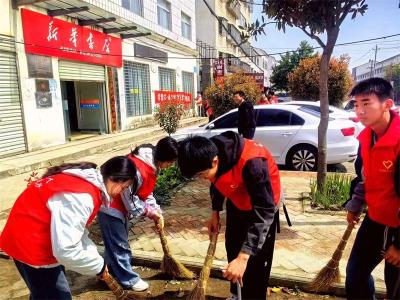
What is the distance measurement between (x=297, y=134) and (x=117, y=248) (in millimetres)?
4781

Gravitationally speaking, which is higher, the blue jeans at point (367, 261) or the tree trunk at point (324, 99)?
the tree trunk at point (324, 99)

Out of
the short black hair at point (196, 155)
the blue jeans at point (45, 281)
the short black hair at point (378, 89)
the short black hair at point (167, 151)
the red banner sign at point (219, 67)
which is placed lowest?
the blue jeans at point (45, 281)

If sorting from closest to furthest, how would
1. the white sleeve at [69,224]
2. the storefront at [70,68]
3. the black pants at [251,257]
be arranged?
the white sleeve at [69,224] → the black pants at [251,257] → the storefront at [70,68]

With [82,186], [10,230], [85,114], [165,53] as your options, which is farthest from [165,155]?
[165,53]

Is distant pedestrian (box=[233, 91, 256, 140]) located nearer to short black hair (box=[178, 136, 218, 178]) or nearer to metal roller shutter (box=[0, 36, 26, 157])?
short black hair (box=[178, 136, 218, 178])

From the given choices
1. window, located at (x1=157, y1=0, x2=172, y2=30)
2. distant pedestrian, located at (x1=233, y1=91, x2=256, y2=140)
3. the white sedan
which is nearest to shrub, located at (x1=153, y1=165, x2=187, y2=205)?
the white sedan

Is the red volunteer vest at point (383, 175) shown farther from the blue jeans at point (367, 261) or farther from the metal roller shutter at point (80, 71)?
the metal roller shutter at point (80, 71)

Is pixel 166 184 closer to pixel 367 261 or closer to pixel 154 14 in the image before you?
pixel 367 261

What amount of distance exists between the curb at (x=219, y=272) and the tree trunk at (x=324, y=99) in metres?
2.11

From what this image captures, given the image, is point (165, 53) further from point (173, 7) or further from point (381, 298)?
point (381, 298)

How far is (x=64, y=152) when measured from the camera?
9.73 meters

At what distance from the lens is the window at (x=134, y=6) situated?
14165mm

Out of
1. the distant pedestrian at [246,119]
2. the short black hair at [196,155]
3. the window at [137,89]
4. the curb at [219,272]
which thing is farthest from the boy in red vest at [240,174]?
the window at [137,89]

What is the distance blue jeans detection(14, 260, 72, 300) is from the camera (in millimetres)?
1899
